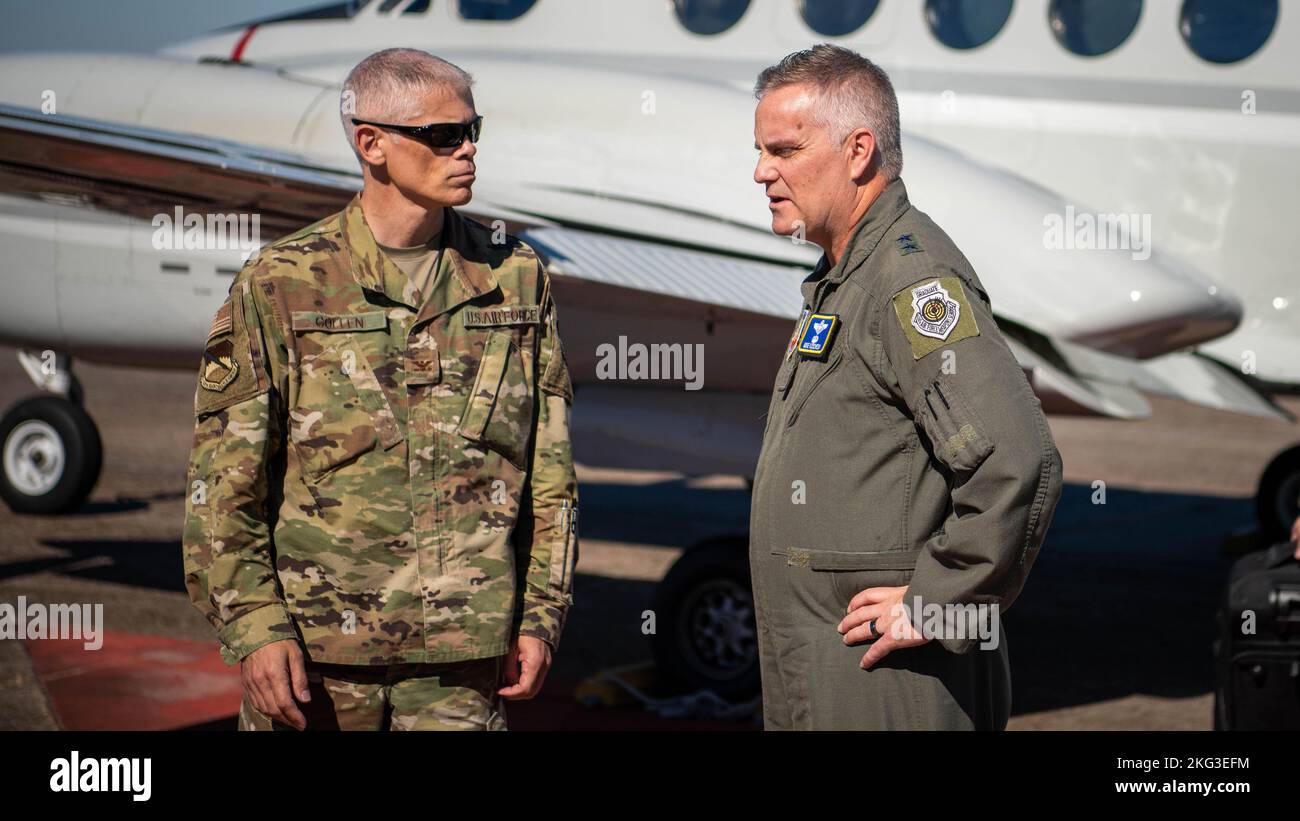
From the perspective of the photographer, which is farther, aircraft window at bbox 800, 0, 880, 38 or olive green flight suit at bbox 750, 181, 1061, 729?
aircraft window at bbox 800, 0, 880, 38

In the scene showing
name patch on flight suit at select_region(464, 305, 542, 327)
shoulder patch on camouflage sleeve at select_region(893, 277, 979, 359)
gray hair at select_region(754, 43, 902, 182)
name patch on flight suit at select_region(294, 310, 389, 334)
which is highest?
gray hair at select_region(754, 43, 902, 182)

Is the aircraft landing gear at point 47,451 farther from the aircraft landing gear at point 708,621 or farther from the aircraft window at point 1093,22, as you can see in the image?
the aircraft window at point 1093,22

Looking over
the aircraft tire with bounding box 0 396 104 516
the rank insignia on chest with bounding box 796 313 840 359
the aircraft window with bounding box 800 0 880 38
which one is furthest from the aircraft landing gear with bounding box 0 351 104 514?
the rank insignia on chest with bounding box 796 313 840 359

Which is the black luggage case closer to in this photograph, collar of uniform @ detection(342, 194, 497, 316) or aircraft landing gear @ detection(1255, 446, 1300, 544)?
collar of uniform @ detection(342, 194, 497, 316)

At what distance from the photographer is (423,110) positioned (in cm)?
278

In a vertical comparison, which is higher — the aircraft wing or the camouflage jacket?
the aircraft wing

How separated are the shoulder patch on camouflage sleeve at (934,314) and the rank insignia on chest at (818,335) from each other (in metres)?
0.17

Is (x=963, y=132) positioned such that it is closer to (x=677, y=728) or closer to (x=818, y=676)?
(x=677, y=728)

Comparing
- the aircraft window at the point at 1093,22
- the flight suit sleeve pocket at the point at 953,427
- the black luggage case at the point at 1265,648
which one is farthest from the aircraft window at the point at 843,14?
the flight suit sleeve pocket at the point at 953,427

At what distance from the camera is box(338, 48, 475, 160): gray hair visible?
2.77 meters

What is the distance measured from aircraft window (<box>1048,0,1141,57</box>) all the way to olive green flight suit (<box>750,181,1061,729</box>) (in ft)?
17.6

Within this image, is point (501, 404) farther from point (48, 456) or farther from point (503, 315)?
point (48, 456)

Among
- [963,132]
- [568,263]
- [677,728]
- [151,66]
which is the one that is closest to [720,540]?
[677,728]

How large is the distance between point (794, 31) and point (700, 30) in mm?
572
